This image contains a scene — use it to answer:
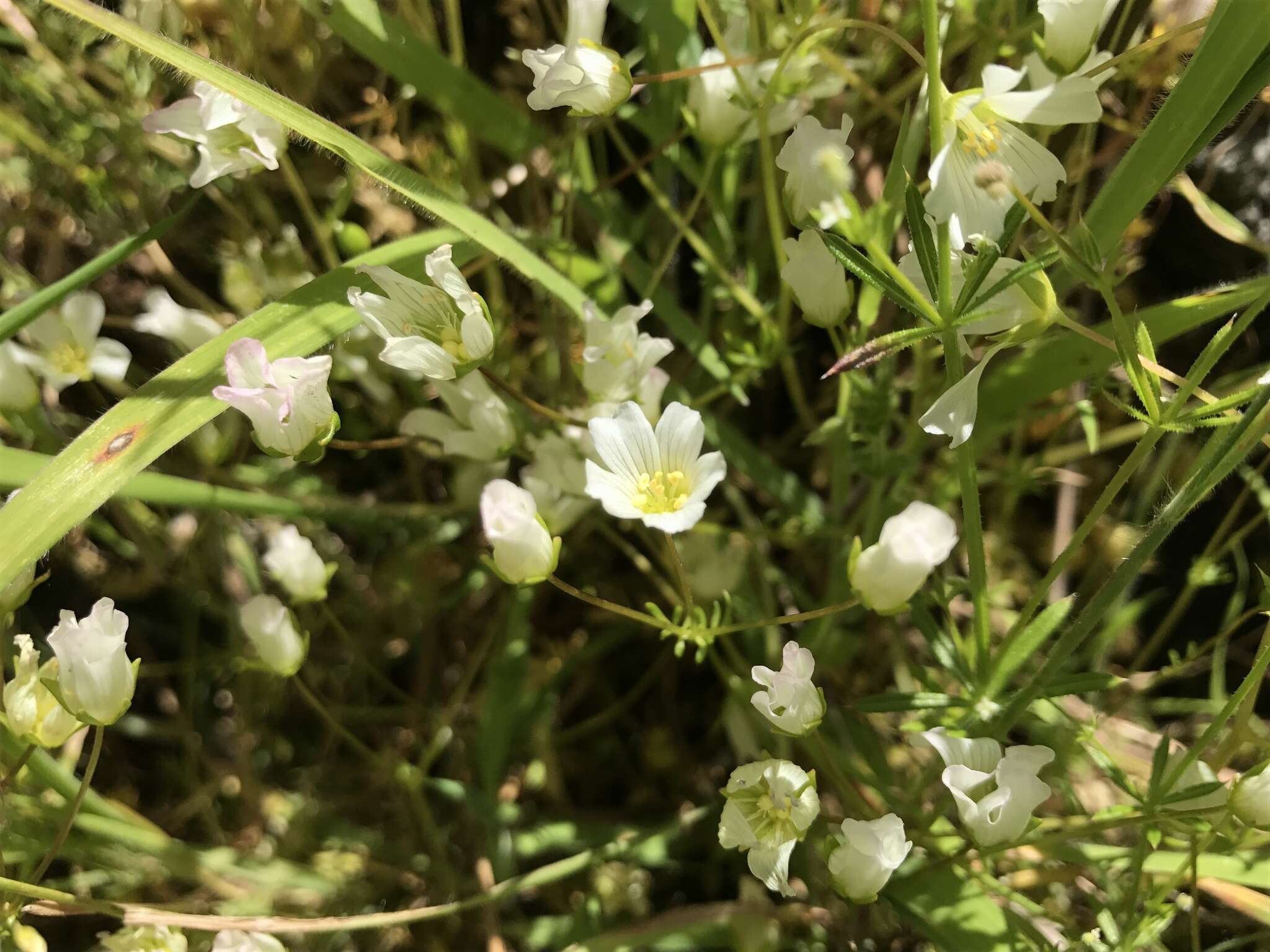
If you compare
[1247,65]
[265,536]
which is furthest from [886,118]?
[265,536]

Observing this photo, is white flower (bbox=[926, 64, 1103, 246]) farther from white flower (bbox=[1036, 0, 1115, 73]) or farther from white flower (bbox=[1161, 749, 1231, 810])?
white flower (bbox=[1161, 749, 1231, 810])

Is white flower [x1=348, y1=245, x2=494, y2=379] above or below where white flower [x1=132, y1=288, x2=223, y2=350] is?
above

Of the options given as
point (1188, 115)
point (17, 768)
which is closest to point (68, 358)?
point (17, 768)

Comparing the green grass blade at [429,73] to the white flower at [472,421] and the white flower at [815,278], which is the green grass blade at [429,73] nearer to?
the white flower at [472,421]

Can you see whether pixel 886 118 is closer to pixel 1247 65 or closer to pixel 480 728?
pixel 1247 65

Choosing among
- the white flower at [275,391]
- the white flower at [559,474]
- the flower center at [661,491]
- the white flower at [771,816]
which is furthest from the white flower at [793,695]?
the white flower at [275,391]

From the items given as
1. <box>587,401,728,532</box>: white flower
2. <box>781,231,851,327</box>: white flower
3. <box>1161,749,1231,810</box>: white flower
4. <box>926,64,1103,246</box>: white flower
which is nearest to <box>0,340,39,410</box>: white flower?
<box>587,401,728,532</box>: white flower
